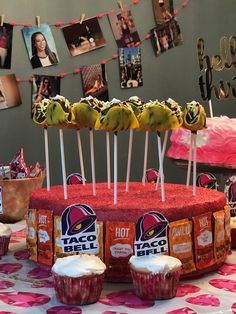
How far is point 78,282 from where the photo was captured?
141cm

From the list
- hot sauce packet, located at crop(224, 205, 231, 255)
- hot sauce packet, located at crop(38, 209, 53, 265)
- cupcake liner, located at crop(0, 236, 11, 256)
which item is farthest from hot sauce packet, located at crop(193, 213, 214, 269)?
cupcake liner, located at crop(0, 236, 11, 256)

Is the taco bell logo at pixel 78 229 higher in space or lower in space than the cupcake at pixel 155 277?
higher

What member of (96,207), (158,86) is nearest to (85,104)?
(96,207)

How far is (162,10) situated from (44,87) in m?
1.06

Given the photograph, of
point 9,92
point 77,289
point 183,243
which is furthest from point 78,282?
point 9,92

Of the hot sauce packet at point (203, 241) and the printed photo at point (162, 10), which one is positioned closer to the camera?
the hot sauce packet at point (203, 241)

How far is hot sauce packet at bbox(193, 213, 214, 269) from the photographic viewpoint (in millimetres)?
1648

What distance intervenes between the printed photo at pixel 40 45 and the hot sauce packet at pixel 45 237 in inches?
69.3

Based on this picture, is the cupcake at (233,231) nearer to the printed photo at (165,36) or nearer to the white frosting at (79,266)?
the white frosting at (79,266)

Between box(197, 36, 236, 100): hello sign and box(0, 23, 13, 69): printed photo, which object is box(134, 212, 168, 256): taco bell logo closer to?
box(0, 23, 13, 69): printed photo

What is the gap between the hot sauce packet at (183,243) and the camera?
5.23ft

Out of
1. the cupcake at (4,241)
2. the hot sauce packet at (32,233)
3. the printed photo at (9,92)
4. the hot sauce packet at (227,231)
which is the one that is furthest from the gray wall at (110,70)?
the hot sauce packet at (227,231)

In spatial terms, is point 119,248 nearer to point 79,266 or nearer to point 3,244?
point 79,266

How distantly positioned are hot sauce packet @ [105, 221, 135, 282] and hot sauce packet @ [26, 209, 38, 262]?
30 cm
